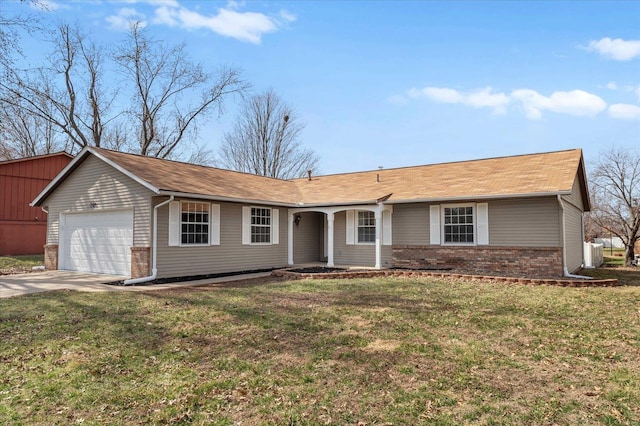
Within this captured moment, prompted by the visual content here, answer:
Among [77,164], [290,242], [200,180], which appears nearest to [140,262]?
[200,180]

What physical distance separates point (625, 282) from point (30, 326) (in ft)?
48.9

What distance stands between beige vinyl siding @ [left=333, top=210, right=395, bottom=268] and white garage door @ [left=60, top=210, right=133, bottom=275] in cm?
773

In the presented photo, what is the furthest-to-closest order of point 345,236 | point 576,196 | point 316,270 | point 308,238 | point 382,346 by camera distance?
point 308,238 < point 345,236 < point 576,196 < point 316,270 < point 382,346

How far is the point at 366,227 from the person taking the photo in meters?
16.3

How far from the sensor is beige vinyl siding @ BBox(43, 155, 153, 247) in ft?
40.3

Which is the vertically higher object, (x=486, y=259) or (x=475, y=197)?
(x=475, y=197)

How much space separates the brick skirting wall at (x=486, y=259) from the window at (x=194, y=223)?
6.96 metres

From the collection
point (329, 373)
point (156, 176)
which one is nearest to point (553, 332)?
point (329, 373)

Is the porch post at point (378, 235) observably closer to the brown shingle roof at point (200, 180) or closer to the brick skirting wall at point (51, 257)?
the brown shingle roof at point (200, 180)

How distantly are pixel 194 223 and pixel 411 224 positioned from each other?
7.70 meters

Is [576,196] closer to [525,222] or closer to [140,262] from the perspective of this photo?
[525,222]

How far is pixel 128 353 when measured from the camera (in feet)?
17.6

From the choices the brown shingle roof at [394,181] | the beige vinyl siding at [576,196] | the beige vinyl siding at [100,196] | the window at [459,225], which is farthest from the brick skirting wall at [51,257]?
the beige vinyl siding at [576,196]

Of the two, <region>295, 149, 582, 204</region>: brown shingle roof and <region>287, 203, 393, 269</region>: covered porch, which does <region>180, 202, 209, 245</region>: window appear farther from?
<region>295, 149, 582, 204</region>: brown shingle roof
